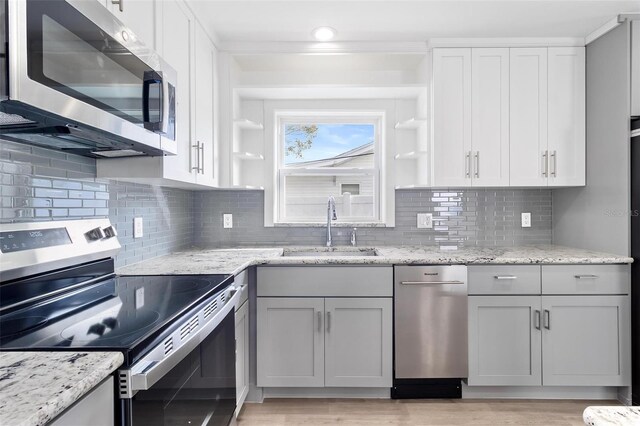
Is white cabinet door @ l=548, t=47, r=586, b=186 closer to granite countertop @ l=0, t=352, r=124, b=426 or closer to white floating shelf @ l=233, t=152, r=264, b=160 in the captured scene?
white floating shelf @ l=233, t=152, r=264, b=160

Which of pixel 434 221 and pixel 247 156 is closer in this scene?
pixel 247 156

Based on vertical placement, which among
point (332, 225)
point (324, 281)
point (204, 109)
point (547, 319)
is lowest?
point (547, 319)

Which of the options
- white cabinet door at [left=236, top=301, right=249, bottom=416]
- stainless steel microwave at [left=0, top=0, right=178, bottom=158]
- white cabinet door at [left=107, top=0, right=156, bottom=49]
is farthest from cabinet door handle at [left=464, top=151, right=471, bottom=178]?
white cabinet door at [left=107, top=0, right=156, bottom=49]

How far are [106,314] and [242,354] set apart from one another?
1074 mm

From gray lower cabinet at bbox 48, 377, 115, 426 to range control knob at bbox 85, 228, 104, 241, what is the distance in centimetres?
90

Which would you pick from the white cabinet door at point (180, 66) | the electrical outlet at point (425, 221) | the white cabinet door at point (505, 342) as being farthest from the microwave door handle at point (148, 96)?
the electrical outlet at point (425, 221)

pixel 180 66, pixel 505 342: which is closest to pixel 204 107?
pixel 180 66

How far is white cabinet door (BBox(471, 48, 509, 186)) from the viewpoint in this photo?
2.50m

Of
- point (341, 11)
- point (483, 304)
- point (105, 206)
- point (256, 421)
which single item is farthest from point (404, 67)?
point (256, 421)

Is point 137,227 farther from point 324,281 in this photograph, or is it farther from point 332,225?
Result: point 332,225

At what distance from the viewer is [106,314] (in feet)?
3.76

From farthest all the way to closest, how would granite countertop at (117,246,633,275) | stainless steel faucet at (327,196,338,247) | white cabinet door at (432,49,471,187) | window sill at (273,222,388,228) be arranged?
window sill at (273,222,388,228) < stainless steel faucet at (327,196,338,247) < white cabinet door at (432,49,471,187) < granite countertop at (117,246,633,275)

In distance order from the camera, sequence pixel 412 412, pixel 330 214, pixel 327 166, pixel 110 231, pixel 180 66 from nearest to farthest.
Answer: pixel 110 231, pixel 180 66, pixel 412 412, pixel 330 214, pixel 327 166

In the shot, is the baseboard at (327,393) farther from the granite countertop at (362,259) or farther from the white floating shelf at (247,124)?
the white floating shelf at (247,124)
